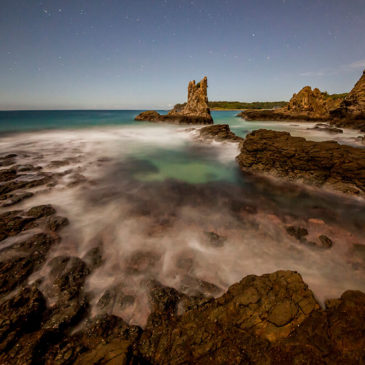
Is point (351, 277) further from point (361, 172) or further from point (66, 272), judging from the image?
point (66, 272)

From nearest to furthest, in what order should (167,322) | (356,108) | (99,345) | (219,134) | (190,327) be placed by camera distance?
(99,345), (190,327), (167,322), (219,134), (356,108)

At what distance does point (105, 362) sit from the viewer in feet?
6.93

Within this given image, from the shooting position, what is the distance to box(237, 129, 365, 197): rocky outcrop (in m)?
7.97

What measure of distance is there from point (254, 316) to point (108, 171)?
34.9ft

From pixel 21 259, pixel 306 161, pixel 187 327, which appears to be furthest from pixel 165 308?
pixel 306 161

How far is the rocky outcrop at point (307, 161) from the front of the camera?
314 inches

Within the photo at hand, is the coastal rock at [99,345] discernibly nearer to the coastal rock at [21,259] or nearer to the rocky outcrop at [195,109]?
the coastal rock at [21,259]

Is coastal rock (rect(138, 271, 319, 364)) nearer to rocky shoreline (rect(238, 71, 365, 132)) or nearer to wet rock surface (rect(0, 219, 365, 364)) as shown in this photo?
wet rock surface (rect(0, 219, 365, 364))

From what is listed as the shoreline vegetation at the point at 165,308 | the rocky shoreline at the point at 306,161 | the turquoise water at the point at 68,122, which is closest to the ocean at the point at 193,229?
the shoreline vegetation at the point at 165,308

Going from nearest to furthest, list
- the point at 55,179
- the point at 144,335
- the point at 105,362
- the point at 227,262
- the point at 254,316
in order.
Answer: the point at 105,362 → the point at 254,316 → the point at 144,335 → the point at 227,262 → the point at 55,179

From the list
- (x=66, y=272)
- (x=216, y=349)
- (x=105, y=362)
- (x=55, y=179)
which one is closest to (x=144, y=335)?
(x=105, y=362)

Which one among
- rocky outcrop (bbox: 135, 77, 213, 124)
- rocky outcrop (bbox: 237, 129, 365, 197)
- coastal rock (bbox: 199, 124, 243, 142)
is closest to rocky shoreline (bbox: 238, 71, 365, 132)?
rocky outcrop (bbox: 135, 77, 213, 124)

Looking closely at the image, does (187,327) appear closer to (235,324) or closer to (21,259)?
(235,324)

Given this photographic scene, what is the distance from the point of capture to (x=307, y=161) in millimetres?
9047
